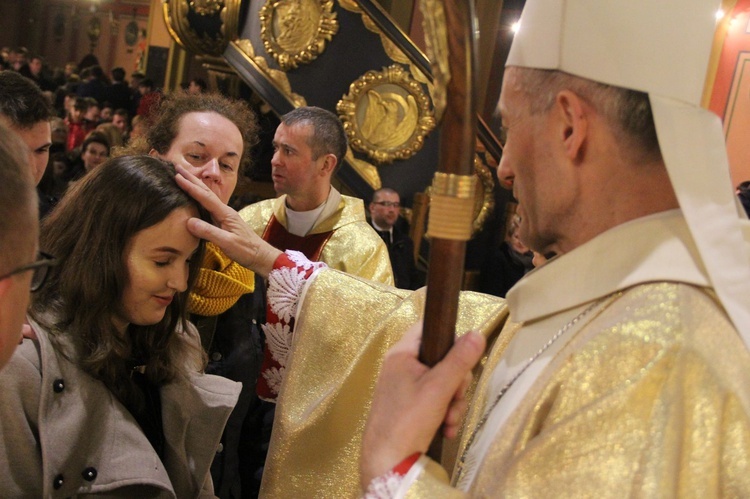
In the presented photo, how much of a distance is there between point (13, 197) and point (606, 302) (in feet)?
3.07

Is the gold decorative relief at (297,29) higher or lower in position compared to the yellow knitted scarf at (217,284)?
higher

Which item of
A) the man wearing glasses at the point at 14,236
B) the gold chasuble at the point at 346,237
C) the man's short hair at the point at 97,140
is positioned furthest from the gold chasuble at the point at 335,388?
the man's short hair at the point at 97,140

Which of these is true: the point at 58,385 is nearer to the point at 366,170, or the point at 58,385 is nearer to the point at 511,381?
the point at 511,381

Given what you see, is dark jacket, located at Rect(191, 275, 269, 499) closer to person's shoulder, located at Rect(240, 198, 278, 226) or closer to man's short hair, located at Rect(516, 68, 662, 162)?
man's short hair, located at Rect(516, 68, 662, 162)

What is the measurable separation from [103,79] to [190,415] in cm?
1022

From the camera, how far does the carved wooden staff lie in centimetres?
114

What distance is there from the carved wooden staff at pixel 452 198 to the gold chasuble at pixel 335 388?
2.40ft

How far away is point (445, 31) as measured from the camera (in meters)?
1.14

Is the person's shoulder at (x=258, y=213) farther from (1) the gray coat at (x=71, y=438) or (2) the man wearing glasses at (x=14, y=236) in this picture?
(2) the man wearing glasses at (x=14, y=236)

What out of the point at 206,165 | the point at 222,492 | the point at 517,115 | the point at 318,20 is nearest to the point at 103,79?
the point at 318,20

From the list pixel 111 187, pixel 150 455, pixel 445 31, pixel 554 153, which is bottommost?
pixel 150 455

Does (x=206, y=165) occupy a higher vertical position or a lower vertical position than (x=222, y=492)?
higher

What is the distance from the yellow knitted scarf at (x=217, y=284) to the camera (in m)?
2.47

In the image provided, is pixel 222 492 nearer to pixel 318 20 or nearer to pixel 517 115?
pixel 517 115
